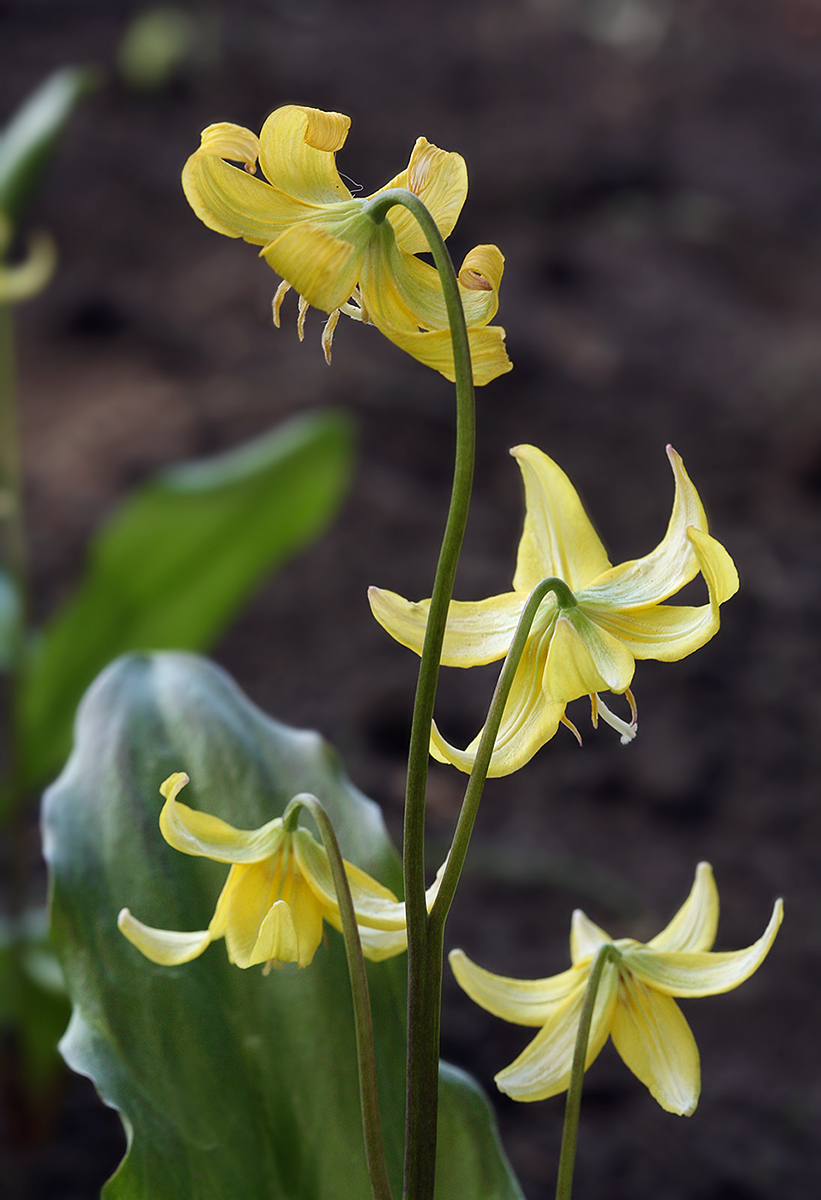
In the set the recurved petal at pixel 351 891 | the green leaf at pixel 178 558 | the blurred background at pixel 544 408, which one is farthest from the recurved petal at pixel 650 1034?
the green leaf at pixel 178 558

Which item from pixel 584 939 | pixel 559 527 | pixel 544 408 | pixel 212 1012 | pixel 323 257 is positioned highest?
pixel 323 257

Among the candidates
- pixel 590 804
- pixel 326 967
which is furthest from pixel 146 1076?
pixel 590 804

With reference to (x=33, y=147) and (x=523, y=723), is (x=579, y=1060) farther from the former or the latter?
(x=33, y=147)

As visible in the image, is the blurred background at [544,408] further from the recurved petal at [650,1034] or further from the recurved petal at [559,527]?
the recurved petal at [559,527]

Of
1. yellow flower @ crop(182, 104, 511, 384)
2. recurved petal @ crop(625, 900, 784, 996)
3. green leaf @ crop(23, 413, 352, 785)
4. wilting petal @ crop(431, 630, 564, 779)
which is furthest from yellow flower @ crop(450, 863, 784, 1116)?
green leaf @ crop(23, 413, 352, 785)

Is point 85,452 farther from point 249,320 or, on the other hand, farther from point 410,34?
point 410,34

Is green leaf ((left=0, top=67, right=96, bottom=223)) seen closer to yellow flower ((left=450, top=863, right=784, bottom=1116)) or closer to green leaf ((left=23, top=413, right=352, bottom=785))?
green leaf ((left=23, top=413, right=352, bottom=785))

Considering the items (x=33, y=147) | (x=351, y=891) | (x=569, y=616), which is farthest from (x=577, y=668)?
(x=33, y=147)
